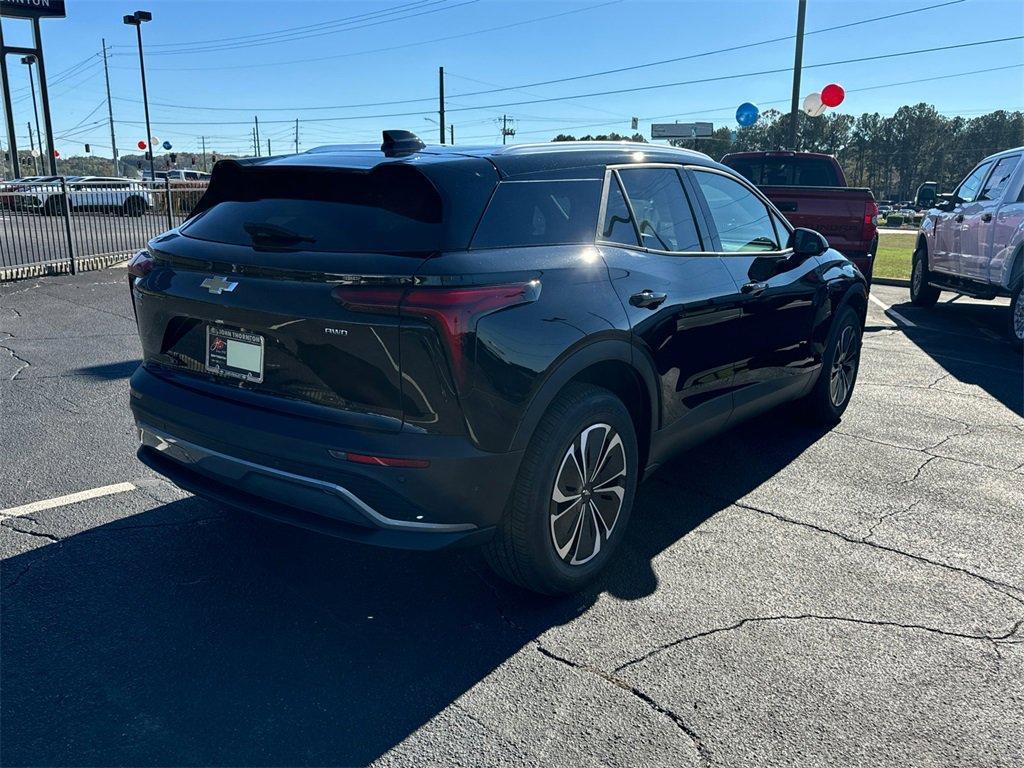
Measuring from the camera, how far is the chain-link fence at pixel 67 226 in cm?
1239

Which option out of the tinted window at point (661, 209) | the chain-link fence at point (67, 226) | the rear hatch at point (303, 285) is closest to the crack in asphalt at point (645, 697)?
the rear hatch at point (303, 285)

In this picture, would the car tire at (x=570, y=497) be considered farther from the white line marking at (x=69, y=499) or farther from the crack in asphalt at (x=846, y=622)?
the white line marking at (x=69, y=499)

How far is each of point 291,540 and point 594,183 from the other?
6.75 ft

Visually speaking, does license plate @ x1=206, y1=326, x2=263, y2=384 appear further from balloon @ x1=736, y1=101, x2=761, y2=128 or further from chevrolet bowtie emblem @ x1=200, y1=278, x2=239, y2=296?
balloon @ x1=736, y1=101, x2=761, y2=128

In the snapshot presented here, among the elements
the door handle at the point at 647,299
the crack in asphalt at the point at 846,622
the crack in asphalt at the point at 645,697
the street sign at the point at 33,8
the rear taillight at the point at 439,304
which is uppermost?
the street sign at the point at 33,8

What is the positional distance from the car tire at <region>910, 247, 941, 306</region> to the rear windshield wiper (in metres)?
10.8

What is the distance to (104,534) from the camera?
3.68m

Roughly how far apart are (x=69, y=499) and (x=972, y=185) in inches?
433

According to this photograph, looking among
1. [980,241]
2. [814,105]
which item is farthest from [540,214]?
[814,105]

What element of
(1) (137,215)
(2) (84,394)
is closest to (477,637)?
(2) (84,394)

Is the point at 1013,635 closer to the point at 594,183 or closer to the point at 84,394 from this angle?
the point at 594,183

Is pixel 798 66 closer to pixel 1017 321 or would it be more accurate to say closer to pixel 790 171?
pixel 790 171

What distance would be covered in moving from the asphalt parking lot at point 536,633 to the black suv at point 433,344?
0.41 metres

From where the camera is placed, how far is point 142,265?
3404 millimetres
